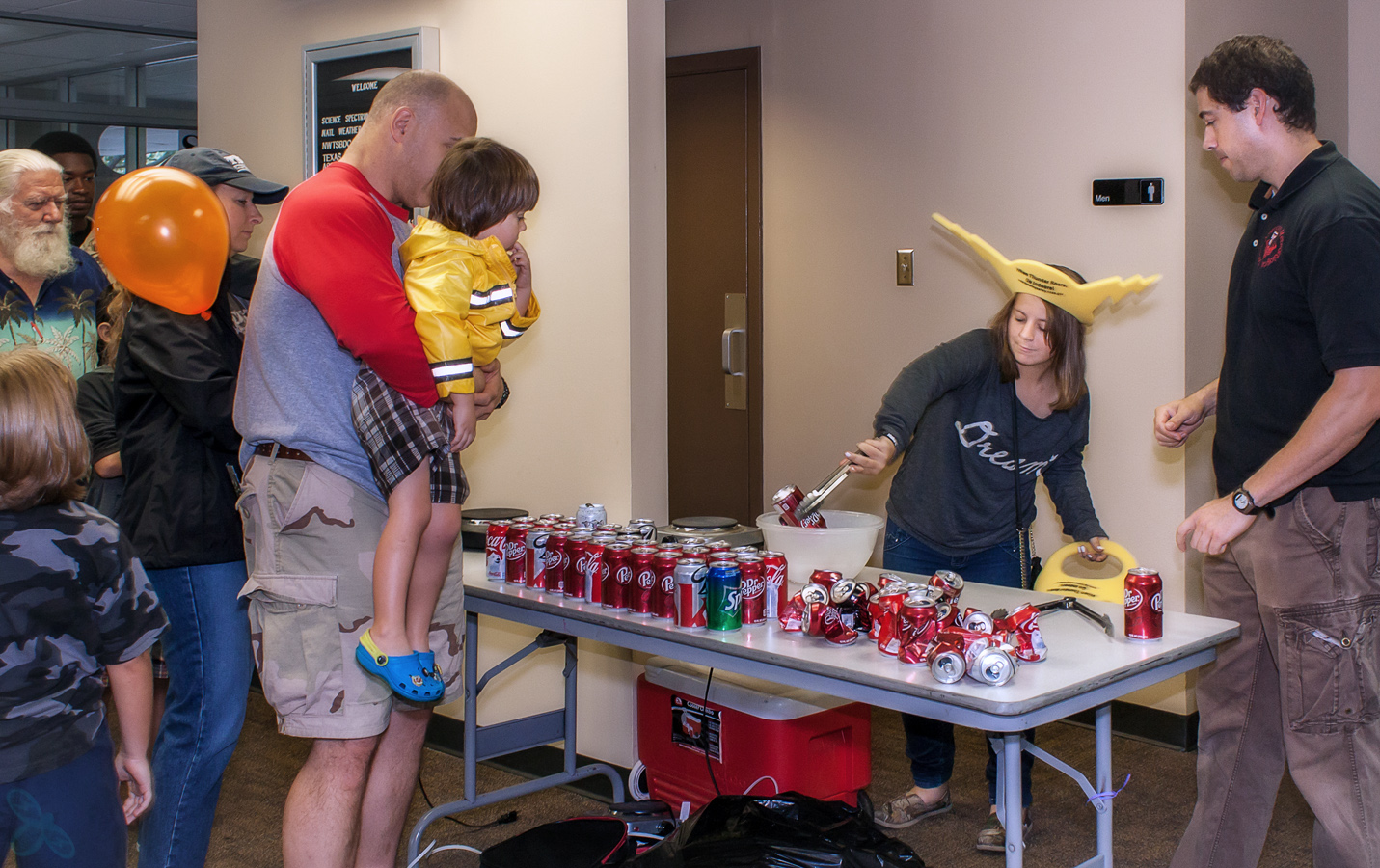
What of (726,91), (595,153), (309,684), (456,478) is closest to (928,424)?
(595,153)

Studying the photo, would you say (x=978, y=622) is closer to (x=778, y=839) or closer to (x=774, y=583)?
(x=774, y=583)

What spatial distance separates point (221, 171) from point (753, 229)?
2.73 meters

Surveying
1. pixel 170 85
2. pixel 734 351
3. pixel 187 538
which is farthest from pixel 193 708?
pixel 170 85

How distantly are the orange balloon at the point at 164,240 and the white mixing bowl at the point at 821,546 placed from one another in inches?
49.2

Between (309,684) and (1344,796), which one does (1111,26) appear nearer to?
(1344,796)

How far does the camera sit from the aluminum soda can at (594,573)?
2.34 m

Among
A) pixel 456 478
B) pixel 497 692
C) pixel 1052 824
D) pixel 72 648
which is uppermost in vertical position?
pixel 456 478

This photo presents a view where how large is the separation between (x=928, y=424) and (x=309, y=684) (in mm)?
1626

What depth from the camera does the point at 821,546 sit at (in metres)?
2.34

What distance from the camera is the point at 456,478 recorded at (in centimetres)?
198

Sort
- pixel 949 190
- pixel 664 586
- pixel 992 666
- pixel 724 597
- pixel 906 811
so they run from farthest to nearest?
pixel 949 190
pixel 906 811
pixel 664 586
pixel 724 597
pixel 992 666

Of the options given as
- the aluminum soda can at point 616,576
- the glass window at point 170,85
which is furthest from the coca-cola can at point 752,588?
the glass window at point 170,85

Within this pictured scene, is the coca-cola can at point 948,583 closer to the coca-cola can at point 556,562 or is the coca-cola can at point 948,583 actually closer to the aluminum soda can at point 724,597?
the aluminum soda can at point 724,597

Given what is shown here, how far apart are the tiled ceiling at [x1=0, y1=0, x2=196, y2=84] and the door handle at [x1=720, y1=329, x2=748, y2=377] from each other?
12.6 feet
